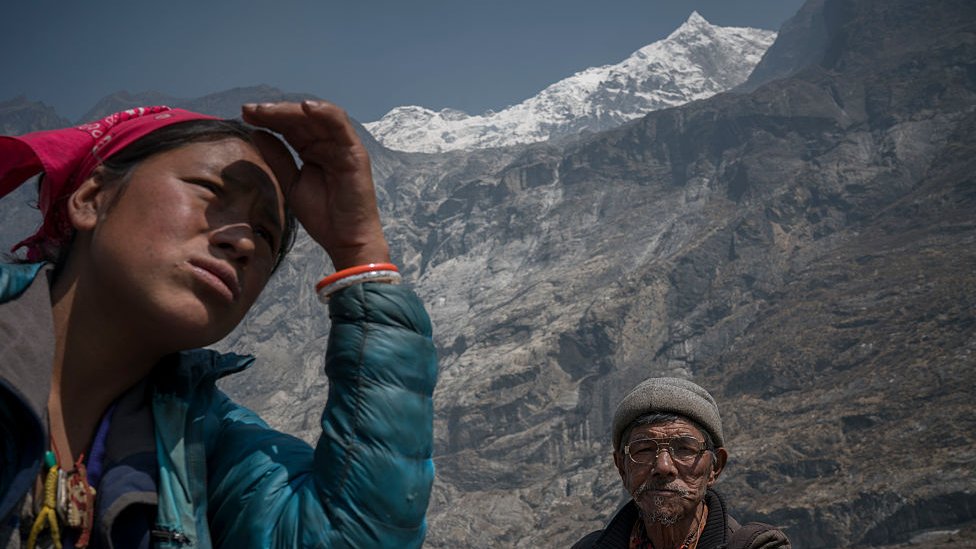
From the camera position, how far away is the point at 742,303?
90438 millimetres

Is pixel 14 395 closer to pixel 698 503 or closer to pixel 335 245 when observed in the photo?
pixel 335 245

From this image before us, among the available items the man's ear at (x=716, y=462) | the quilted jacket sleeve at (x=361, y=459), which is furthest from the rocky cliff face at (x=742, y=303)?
the quilted jacket sleeve at (x=361, y=459)

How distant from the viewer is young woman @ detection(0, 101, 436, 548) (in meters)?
1.20

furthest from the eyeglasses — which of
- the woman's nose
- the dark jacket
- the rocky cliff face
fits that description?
the rocky cliff face

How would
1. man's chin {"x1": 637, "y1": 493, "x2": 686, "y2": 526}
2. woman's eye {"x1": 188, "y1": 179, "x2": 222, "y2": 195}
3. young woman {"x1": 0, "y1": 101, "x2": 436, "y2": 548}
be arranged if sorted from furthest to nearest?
man's chin {"x1": 637, "y1": 493, "x2": 686, "y2": 526}
woman's eye {"x1": 188, "y1": 179, "x2": 222, "y2": 195}
young woman {"x1": 0, "y1": 101, "x2": 436, "y2": 548}

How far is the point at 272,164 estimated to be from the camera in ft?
4.90

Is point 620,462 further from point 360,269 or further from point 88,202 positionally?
point 88,202

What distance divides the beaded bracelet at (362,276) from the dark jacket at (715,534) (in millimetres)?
2326

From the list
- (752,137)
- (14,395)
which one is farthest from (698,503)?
(752,137)

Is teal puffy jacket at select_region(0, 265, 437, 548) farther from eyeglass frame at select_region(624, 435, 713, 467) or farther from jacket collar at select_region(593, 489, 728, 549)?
eyeglass frame at select_region(624, 435, 713, 467)

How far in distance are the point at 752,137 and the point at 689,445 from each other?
121m

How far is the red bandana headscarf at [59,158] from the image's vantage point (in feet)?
4.80

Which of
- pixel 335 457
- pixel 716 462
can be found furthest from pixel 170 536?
pixel 716 462

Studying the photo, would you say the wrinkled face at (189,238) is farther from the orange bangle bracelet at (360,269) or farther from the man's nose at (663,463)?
the man's nose at (663,463)
